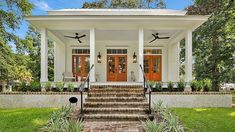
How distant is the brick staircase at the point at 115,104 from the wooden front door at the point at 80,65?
5857 millimetres

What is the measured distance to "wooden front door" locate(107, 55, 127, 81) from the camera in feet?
55.5

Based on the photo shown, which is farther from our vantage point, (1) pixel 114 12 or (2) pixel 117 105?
A: (1) pixel 114 12

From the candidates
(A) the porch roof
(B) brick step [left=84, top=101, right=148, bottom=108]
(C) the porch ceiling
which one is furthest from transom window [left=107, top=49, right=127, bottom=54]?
(B) brick step [left=84, top=101, right=148, bottom=108]

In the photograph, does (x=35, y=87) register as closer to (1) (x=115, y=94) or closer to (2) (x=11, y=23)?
(1) (x=115, y=94)

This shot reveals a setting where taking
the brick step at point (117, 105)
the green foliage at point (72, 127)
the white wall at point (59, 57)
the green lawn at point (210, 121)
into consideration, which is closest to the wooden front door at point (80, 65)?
the white wall at point (59, 57)

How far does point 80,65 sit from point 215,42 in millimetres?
10004

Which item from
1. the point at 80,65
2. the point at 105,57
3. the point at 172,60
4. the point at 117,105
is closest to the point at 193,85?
the point at 117,105

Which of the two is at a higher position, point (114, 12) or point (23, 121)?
point (114, 12)

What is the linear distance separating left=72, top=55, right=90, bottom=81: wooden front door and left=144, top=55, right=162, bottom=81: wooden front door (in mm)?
4084

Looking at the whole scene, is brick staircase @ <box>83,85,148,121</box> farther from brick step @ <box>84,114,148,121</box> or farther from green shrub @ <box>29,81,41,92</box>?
green shrub @ <box>29,81,41,92</box>

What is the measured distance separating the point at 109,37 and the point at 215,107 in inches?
304

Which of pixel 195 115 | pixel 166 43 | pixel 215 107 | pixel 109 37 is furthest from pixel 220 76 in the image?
pixel 195 115

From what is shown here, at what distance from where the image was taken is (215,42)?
18375 millimetres

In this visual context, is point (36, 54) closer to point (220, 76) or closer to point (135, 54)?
point (135, 54)
